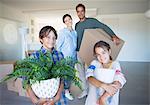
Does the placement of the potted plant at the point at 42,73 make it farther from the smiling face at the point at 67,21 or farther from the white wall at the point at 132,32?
the white wall at the point at 132,32

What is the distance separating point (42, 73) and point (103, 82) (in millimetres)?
415

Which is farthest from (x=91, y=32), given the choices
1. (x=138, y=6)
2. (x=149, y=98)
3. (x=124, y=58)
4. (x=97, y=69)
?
(x=124, y=58)

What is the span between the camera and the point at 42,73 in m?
1.07

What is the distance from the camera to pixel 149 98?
328 cm

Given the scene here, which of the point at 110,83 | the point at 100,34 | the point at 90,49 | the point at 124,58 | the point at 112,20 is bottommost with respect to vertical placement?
the point at 124,58

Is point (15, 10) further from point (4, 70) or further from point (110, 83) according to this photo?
point (110, 83)

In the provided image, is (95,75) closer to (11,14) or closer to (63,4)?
(63,4)

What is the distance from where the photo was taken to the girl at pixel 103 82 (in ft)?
4.26

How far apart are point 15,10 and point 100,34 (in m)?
7.09

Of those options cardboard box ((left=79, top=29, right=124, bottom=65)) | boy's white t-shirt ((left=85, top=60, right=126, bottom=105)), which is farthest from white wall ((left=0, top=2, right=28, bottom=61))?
boy's white t-shirt ((left=85, top=60, right=126, bottom=105))

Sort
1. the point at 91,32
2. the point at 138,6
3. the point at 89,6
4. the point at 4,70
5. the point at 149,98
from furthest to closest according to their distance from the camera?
the point at 138,6 < the point at 89,6 < the point at 4,70 < the point at 149,98 < the point at 91,32

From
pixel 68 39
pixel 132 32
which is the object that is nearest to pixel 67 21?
pixel 68 39

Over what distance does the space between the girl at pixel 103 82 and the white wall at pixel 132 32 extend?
840 centimetres

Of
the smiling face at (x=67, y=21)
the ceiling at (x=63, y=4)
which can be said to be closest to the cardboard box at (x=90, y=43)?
the smiling face at (x=67, y=21)
